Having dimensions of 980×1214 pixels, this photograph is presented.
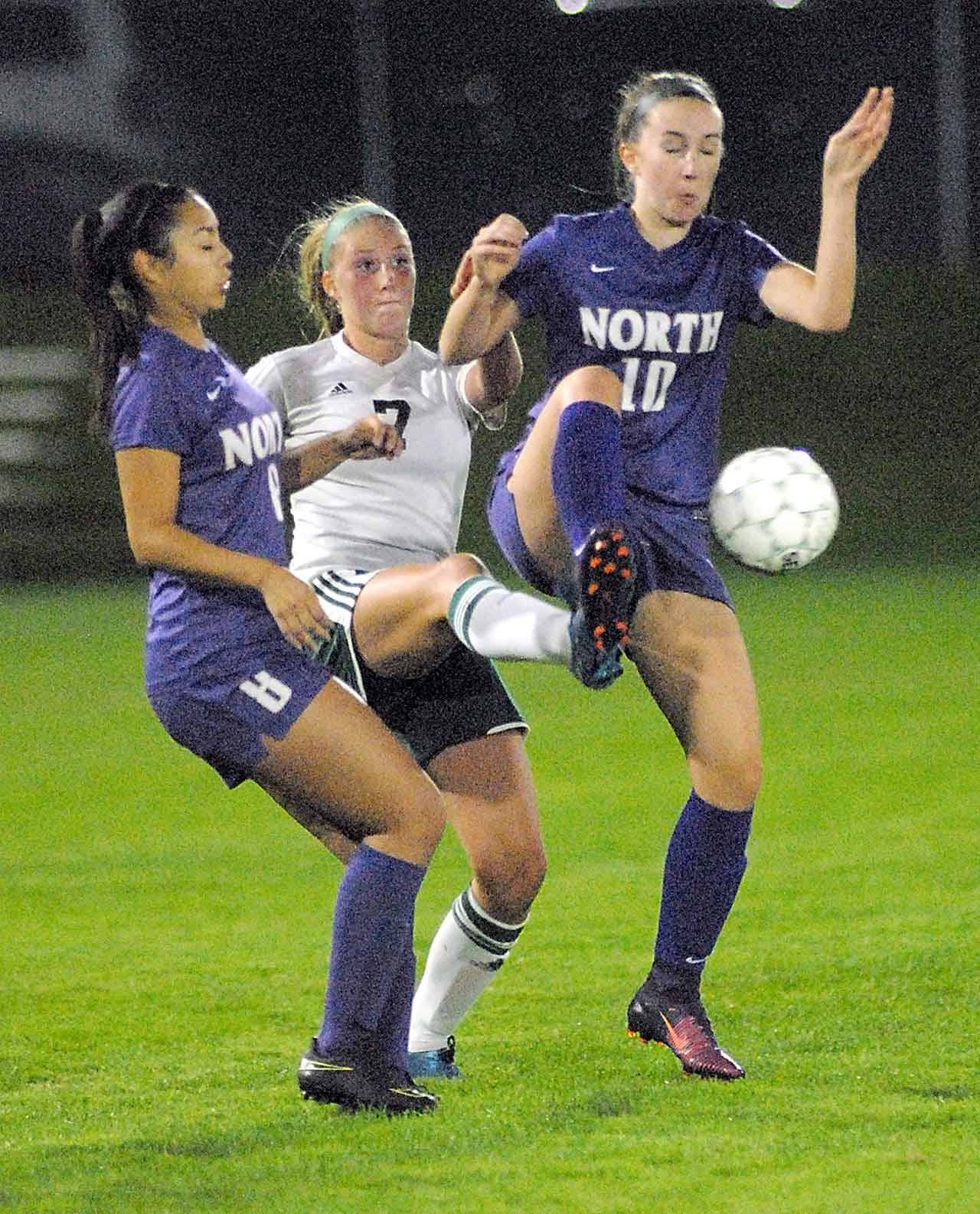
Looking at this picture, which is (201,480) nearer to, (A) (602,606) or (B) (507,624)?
(B) (507,624)

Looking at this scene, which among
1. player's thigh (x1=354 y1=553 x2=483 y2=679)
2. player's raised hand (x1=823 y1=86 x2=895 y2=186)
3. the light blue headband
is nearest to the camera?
player's thigh (x1=354 y1=553 x2=483 y2=679)

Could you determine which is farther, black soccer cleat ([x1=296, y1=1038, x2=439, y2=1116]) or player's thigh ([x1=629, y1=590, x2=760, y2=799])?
player's thigh ([x1=629, y1=590, x2=760, y2=799])

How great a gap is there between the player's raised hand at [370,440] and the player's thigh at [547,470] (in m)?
0.34

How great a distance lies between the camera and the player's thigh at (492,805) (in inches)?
176

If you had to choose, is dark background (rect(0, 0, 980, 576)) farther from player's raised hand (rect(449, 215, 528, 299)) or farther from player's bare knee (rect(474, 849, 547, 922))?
player's raised hand (rect(449, 215, 528, 299))

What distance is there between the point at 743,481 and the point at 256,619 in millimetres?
1216

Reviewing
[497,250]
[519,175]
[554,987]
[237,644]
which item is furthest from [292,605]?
[519,175]

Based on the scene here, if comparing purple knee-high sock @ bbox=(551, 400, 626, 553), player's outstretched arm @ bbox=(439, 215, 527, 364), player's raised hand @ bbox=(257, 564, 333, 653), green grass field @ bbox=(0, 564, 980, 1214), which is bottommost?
green grass field @ bbox=(0, 564, 980, 1214)

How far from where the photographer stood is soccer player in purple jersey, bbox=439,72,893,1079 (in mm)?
4379

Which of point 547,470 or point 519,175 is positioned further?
point 519,175

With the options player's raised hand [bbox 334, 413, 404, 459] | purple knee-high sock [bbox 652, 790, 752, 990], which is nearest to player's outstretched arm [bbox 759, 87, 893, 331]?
player's raised hand [bbox 334, 413, 404, 459]

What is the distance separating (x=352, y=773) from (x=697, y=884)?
894mm

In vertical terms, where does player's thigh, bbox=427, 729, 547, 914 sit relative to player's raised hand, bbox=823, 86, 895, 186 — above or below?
below

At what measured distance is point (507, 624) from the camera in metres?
3.97
